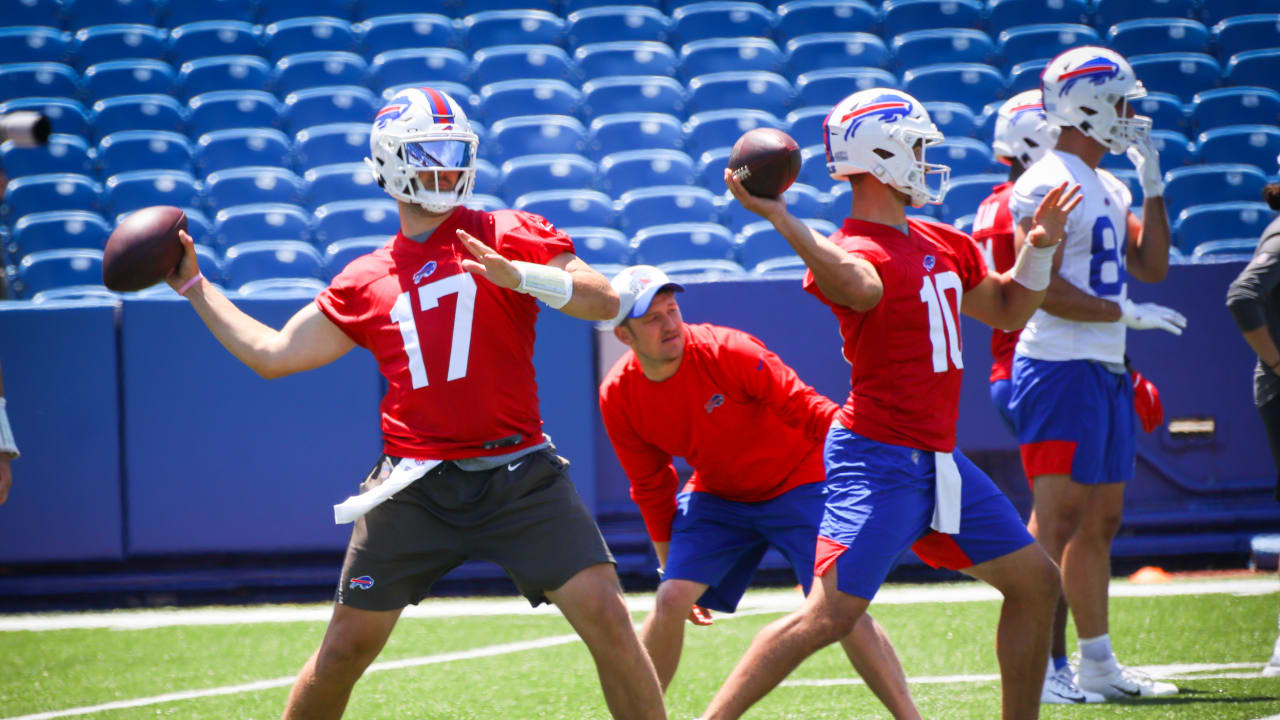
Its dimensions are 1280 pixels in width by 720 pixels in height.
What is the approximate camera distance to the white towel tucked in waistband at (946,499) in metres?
3.36

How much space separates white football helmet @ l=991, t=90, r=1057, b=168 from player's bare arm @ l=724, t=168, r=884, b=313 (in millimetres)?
2223

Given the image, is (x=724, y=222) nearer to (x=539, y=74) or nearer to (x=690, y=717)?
(x=539, y=74)

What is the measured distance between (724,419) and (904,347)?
842 mm

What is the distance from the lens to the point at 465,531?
326cm

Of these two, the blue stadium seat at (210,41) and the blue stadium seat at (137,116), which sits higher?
the blue stadium seat at (210,41)

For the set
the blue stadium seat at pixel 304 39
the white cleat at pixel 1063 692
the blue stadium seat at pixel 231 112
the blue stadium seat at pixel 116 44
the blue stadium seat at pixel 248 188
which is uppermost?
the blue stadium seat at pixel 304 39

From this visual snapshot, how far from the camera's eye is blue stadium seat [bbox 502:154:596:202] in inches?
364

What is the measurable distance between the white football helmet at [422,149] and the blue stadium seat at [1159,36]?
8.13 meters

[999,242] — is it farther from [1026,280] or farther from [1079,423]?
[1026,280]

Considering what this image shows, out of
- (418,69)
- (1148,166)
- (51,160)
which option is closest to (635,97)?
(418,69)

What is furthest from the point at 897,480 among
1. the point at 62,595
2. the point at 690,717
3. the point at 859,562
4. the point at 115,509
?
the point at 62,595

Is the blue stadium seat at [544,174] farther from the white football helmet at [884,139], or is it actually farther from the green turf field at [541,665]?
the white football helmet at [884,139]

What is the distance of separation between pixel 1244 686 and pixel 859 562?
2123 mm

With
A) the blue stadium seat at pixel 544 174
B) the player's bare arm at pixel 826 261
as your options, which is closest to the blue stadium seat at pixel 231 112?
the blue stadium seat at pixel 544 174
